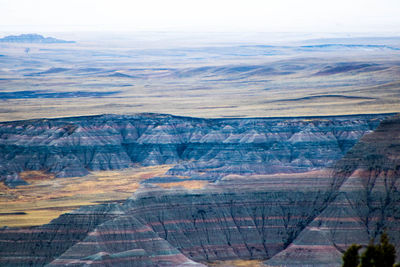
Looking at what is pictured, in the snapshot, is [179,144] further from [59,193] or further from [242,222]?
[242,222]

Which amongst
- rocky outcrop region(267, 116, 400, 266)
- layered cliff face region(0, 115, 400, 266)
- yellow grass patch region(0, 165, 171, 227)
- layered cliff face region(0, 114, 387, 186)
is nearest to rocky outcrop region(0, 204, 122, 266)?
layered cliff face region(0, 115, 400, 266)

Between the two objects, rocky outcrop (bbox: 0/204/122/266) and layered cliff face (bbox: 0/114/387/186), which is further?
layered cliff face (bbox: 0/114/387/186)

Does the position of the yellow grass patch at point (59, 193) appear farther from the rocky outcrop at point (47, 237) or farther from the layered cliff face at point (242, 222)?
the layered cliff face at point (242, 222)

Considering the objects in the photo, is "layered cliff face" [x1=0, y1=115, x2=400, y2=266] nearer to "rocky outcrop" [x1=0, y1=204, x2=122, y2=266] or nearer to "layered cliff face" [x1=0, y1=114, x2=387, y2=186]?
"rocky outcrop" [x1=0, y1=204, x2=122, y2=266]

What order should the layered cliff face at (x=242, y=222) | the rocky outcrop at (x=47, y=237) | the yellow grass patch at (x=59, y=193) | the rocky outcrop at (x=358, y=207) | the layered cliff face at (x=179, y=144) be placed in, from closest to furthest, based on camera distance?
the rocky outcrop at (x=47, y=237) → the layered cliff face at (x=242, y=222) → the rocky outcrop at (x=358, y=207) → the yellow grass patch at (x=59, y=193) → the layered cliff face at (x=179, y=144)

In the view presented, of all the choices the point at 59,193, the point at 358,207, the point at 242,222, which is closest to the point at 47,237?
the point at 242,222

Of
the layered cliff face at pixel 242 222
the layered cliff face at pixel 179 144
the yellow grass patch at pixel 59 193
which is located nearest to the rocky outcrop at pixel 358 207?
the layered cliff face at pixel 242 222
